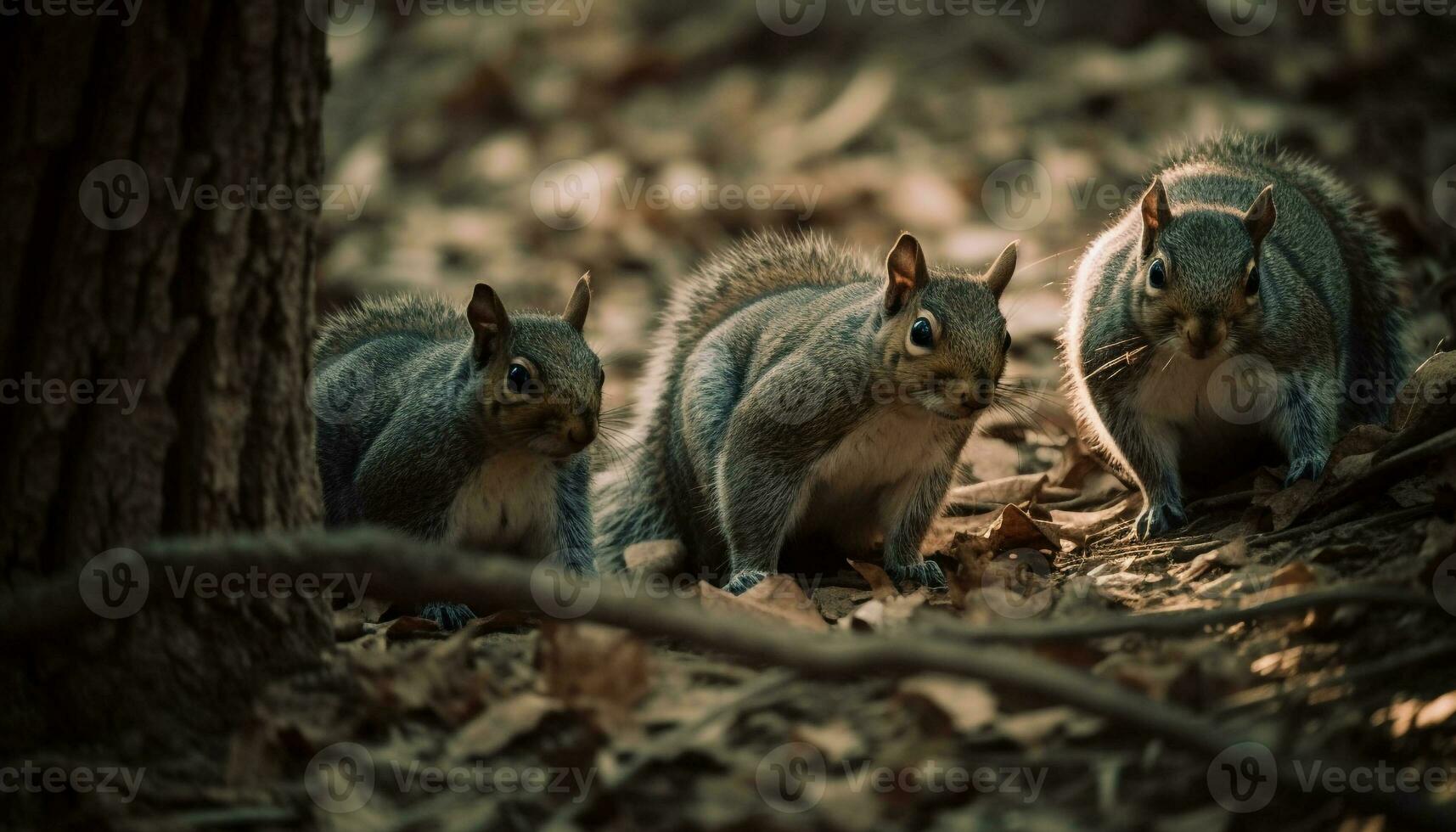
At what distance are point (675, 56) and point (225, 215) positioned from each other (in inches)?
303

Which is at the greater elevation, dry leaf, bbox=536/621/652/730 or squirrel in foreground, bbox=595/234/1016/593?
squirrel in foreground, bbox=595/234/1016/593

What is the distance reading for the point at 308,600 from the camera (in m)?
2.81

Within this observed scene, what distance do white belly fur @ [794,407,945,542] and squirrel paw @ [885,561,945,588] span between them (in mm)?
146

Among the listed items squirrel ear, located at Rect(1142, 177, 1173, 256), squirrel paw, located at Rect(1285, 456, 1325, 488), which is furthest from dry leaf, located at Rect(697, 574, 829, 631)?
squirrel ear, located at Rect(1142, 177, 1173, 256)

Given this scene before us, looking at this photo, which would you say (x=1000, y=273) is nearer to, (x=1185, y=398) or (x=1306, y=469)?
(x=1185, y=398)

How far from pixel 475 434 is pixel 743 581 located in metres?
0.88

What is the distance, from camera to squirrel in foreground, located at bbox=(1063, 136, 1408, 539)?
3928mm

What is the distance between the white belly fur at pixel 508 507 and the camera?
3.79m

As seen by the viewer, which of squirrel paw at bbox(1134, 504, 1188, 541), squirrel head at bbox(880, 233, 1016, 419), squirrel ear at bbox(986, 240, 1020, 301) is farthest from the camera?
squirrel paw at bbox(1134, 504, 1188, 541)

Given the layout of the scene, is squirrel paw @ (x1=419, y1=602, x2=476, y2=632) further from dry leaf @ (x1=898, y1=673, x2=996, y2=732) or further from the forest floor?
dry leaf @ (x1=898, y1=673, x2=996, y2=732)

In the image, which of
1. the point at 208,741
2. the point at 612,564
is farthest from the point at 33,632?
the point at 612,564

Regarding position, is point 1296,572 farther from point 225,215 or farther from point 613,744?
point 225,215

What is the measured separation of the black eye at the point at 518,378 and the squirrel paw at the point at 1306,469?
6.97 feet

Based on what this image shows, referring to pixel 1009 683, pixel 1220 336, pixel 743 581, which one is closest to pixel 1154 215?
pixel 1220 336
